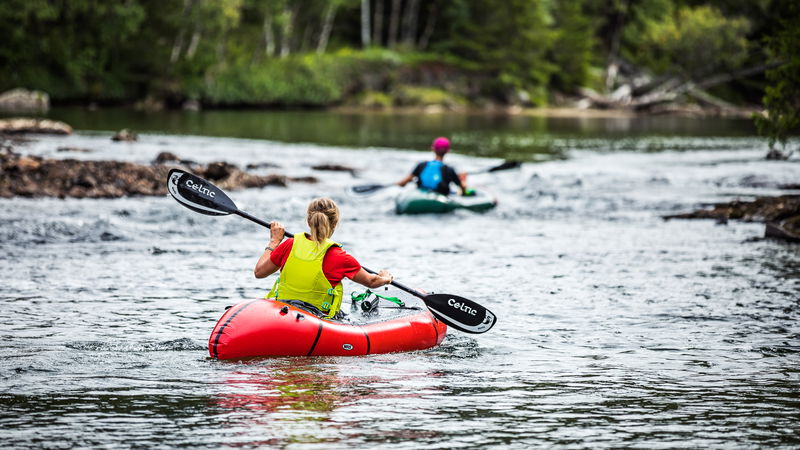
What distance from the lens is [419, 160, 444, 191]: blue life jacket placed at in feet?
49.8

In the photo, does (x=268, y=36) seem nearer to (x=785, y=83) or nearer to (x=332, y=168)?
(x=332, y=168)

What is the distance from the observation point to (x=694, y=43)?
56.1 metres

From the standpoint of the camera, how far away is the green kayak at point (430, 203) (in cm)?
1527

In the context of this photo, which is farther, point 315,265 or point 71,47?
point 71,47

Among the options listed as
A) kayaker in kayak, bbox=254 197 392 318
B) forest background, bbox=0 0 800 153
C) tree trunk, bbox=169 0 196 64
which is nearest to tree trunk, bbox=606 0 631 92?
forest background, bbox=0 0 800 153

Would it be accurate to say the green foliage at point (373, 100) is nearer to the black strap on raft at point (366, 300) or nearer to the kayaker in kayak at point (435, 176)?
the kayaker in kayak at point (435, 176)

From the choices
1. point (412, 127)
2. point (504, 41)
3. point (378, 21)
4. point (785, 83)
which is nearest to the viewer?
point (785, 83)

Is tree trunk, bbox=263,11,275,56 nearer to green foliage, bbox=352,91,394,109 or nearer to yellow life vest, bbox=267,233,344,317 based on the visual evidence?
green foliage, bbox=352,91,394,109

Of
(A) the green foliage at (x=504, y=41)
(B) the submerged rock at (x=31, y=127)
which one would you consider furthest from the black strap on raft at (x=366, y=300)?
(A) the green foliage at (x=504, y=41)

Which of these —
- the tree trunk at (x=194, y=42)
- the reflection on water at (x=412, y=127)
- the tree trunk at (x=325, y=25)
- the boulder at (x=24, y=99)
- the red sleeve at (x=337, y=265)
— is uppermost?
the tree trunk at (x=325, y=25)

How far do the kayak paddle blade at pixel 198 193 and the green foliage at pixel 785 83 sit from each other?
29.0 ft

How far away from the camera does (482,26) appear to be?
57219mm

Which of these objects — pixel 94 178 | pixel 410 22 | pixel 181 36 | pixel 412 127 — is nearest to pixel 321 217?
pixel 94 178

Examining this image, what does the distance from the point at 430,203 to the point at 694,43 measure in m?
45.0
